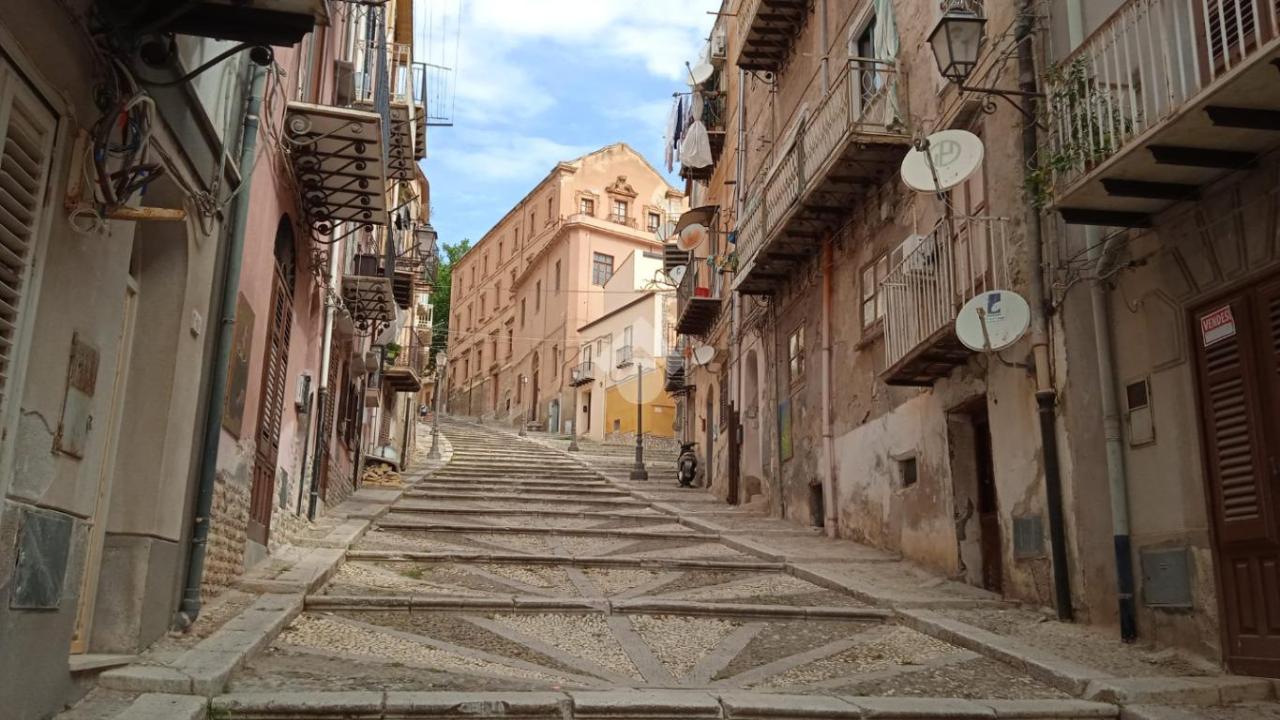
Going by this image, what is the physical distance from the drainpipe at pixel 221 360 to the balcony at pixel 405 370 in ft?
50.6

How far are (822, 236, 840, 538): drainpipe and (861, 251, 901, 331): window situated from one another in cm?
117

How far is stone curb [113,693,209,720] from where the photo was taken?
5.02 metres

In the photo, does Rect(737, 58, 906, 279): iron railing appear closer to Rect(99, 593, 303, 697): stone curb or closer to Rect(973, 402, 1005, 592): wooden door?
Rect(973, 402, 1005, 592): wooden door

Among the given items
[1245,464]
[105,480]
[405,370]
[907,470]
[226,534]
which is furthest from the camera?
[405,370]

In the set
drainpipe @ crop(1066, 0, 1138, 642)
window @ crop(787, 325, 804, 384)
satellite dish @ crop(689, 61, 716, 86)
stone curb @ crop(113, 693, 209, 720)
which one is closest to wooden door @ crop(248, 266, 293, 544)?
stone curb @ crop(113, 693, 209, 720)

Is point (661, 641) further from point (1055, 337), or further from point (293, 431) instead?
point (293, 431)

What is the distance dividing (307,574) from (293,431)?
9.13 feet

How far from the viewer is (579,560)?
11.1 m

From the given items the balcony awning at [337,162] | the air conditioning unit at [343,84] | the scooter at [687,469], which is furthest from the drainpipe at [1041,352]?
the scooter at [687,469]

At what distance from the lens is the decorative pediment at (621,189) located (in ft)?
168

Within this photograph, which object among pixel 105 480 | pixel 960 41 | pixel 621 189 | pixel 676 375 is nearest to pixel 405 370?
pixel 676 375

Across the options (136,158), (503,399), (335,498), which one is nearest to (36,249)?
(136,158)

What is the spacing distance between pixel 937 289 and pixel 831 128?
142 inches

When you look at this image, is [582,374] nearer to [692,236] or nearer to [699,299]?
[692,236]
